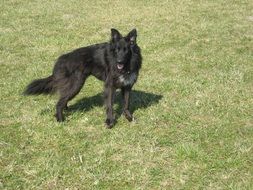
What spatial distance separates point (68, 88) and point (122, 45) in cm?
151

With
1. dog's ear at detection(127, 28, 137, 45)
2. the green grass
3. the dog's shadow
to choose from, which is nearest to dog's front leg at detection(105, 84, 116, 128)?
the green grass

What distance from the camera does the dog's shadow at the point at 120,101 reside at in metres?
9.54

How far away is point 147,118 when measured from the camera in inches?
351

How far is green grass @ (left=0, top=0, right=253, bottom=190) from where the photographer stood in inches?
271

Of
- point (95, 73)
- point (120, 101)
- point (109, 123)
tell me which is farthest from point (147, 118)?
point (95, 73)

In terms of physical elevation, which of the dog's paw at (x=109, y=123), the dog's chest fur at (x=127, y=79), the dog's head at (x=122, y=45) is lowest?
the dog's paw at (x=109, y=123)

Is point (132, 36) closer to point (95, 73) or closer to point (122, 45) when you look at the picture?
point (122, 45)

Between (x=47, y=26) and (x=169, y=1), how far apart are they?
697cm

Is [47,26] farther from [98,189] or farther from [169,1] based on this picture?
[98,189]

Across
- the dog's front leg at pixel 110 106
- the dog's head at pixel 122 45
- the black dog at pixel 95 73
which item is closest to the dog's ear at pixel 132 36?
the dog's head at pixel 122 45

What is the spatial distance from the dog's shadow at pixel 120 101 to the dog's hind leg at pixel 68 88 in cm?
67

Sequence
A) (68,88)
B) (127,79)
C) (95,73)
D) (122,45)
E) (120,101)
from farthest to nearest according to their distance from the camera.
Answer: (120,101), (95,73), (68,88), (127,79), (122,45)

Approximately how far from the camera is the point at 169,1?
21219 millimetres

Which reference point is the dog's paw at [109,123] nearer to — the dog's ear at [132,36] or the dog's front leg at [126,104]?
the dog's front leg at [126,104]
